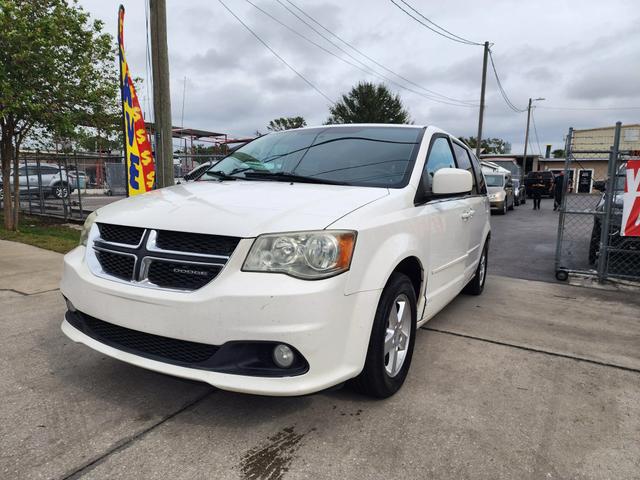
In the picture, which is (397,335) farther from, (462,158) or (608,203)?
(608,203)

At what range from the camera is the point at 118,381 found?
290cm

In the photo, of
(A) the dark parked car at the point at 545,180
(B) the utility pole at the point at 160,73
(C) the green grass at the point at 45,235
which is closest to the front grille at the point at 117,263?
(B) the utility pole at the point at 160,73

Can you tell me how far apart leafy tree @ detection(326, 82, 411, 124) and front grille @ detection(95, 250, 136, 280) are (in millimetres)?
42410

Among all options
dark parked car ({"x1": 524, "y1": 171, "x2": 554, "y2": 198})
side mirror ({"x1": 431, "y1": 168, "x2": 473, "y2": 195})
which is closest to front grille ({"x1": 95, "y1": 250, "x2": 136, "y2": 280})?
side mirror ({"x1": 431, "y1": 168, "x2": 473, "y2": 195})

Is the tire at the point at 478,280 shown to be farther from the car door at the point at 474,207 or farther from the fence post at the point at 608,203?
the fence post at the point at 608,203

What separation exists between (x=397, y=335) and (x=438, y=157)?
1.53 m

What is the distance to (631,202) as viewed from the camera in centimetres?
543

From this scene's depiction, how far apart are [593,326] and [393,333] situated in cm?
264

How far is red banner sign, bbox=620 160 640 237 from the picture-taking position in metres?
5.37

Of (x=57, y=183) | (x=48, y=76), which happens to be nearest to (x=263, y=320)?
(x=48, y=76)

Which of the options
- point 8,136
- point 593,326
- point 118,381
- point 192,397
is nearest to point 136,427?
point 192,397

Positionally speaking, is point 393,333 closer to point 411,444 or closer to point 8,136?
point 411,444

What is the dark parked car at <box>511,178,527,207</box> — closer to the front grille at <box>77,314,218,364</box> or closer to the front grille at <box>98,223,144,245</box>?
the front grille at <box>98,223,144,245</box>

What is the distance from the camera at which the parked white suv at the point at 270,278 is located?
2113mm
